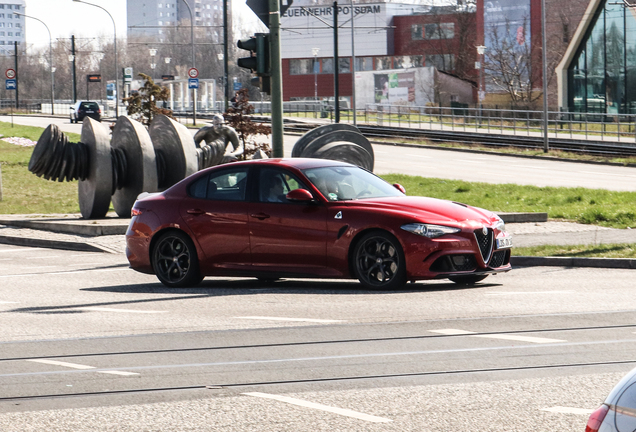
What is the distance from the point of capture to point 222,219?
11.9 m

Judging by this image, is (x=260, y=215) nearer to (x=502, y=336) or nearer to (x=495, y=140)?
(x=502, y=336)

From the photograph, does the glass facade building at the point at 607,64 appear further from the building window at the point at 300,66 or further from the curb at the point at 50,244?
the building window at the point at 300,66

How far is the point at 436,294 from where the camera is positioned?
1082 cm

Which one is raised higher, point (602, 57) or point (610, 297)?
point (602, 57)

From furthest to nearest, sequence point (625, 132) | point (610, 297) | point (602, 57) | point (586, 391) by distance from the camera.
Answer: point (602, 57) → point (625, 132) → point (610, 297) → point (586, 391)

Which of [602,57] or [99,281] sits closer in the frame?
[99,281]

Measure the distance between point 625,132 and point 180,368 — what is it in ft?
124

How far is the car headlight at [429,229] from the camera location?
10797 millimetres

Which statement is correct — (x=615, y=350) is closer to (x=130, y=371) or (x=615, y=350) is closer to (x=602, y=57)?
(x=130, y=371)

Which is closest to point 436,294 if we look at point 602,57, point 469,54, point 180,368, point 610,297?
point 610,297

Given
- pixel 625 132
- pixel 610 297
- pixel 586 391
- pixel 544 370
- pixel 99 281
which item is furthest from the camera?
pixel 625 132

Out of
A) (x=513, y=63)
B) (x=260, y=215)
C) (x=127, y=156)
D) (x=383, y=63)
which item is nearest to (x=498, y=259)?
(x=260, y=215)

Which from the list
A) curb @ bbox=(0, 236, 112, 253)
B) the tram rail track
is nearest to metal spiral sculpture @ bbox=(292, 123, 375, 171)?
curb @ bbox=(0, 236, 112, 253)

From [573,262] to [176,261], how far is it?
5.09 metres
